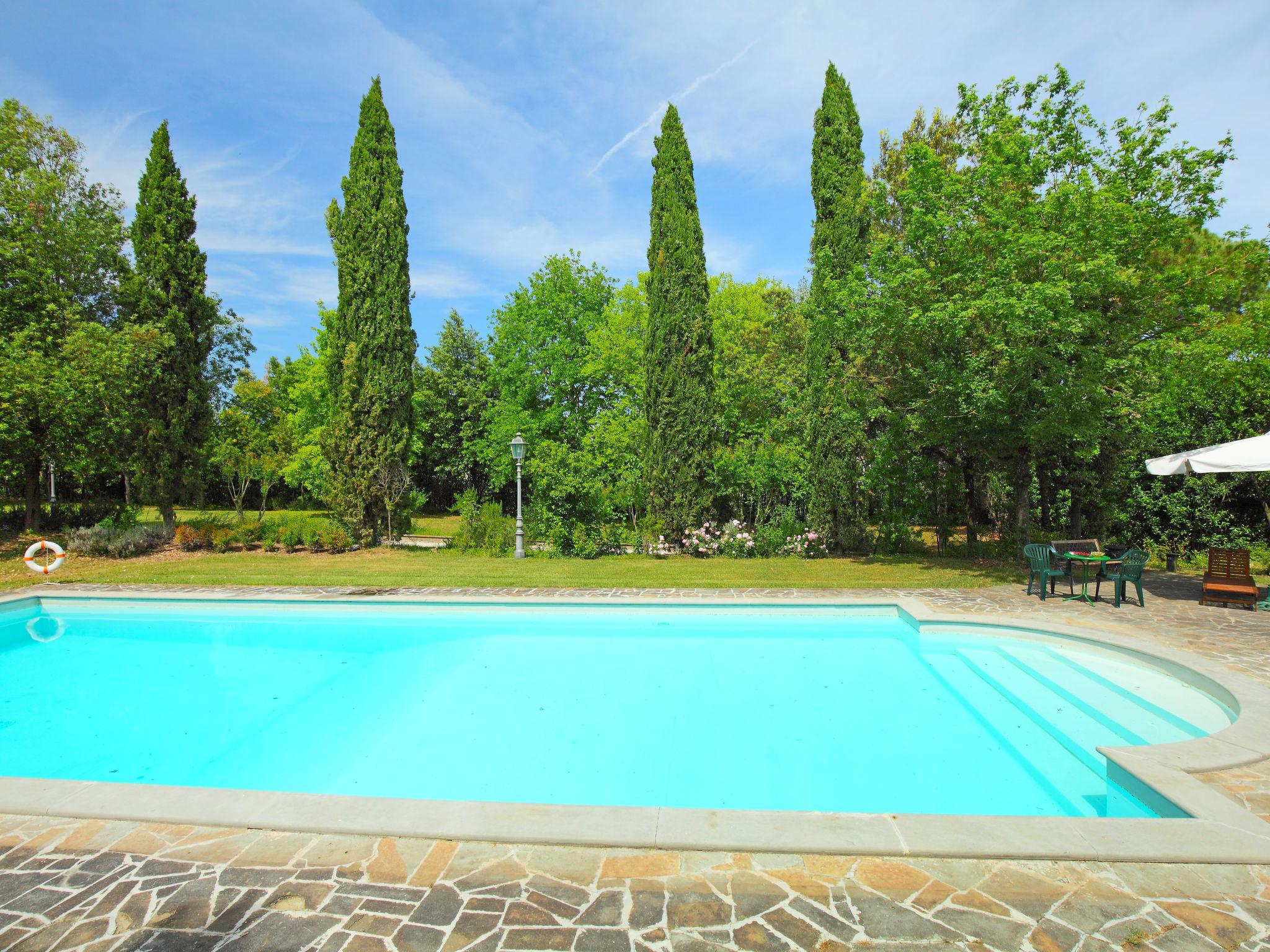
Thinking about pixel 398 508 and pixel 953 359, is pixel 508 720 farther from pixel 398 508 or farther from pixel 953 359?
pixel 398 508

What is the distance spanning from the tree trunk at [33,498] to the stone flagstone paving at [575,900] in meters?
18.5

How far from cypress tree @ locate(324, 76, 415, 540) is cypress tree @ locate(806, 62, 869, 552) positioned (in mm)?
10875

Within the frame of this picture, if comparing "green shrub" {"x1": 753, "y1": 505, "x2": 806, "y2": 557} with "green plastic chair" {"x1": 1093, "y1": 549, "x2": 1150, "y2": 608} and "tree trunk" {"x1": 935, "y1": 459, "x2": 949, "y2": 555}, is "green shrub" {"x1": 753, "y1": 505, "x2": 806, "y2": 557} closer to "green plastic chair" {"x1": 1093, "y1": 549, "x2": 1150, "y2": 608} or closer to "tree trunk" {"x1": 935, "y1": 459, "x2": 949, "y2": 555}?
"tree trunk" {"x1": 935, "y1": 459, "x2": 949, "y2": 555}

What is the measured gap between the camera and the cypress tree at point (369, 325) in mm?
16953

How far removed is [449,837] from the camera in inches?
136

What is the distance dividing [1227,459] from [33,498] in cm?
2566

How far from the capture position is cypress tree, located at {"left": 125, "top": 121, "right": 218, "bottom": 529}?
655 inches

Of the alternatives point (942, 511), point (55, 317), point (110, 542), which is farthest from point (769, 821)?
point (55, 317)

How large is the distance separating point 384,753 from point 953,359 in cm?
1108

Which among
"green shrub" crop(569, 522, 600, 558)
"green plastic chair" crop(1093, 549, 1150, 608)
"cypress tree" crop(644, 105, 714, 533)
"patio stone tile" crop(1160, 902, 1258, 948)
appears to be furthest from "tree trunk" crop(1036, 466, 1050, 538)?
"patio stone tile" crop(1160, 902, 1258, 948)

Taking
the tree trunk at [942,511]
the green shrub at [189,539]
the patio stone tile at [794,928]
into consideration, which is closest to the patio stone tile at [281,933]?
the patio stone tile at [794,928]

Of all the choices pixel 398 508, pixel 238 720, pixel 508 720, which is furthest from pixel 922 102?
pixel 238 720

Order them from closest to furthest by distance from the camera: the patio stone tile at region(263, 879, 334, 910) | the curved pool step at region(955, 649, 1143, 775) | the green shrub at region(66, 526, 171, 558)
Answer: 1. the patio stone tile at region(263, 879, 334, 910)
2. the curved pool step at region(955, 649, 1143, 775)
3. the green shrub at region(66, 526, 171, 558)

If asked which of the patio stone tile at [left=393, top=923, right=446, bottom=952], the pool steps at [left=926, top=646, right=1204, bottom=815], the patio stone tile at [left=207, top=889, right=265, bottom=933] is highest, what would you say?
the patio stone tile at [left=393, top=923, right=446, bottom=952]
